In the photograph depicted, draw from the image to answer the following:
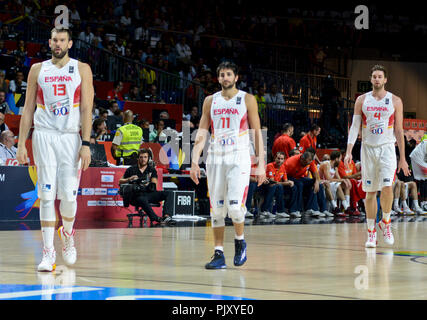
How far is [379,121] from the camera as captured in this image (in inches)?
395

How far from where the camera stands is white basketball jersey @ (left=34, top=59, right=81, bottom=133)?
23.2 feet

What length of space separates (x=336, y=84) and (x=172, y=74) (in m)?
9.10

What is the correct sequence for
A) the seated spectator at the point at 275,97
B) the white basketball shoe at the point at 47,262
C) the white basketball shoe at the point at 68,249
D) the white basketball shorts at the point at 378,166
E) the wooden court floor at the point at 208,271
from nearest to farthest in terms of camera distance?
the wooden court floor at the point at 208,271 → the white basketball shoe at the point at 47,262 → the white basketball shoe at the point at 68,249 → the white basketball shorts at the point at 378,166 → the seated spectator at the point at 275,97

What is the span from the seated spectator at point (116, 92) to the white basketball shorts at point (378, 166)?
10.2m

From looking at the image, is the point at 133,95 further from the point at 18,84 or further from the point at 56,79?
the point at 56,79

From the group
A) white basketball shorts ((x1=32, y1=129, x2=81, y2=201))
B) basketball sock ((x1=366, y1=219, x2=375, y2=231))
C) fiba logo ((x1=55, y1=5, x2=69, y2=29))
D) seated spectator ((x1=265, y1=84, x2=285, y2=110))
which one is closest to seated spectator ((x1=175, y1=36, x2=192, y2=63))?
seated spectator ((x1=265, y1=84, x2=285, y2=110))

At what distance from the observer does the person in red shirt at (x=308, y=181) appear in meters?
16.7

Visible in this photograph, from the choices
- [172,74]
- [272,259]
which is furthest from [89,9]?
[272,259]

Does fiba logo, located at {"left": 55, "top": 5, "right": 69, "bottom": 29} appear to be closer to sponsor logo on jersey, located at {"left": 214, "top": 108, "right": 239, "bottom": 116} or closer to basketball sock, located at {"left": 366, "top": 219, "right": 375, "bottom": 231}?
basketball sock, located at {"left": 366, "top": 219, "right": 375, "bottom": 231}

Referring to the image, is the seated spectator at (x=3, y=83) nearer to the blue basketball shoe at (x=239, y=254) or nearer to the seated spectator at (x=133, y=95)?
the seated spectator at (x=133, y=95)

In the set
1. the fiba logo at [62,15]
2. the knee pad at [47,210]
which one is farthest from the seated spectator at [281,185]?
the knee pad at [47,210]

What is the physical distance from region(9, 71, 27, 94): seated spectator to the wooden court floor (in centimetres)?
666

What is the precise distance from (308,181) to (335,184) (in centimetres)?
134

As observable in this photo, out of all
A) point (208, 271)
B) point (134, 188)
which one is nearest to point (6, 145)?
point (134, 188)
